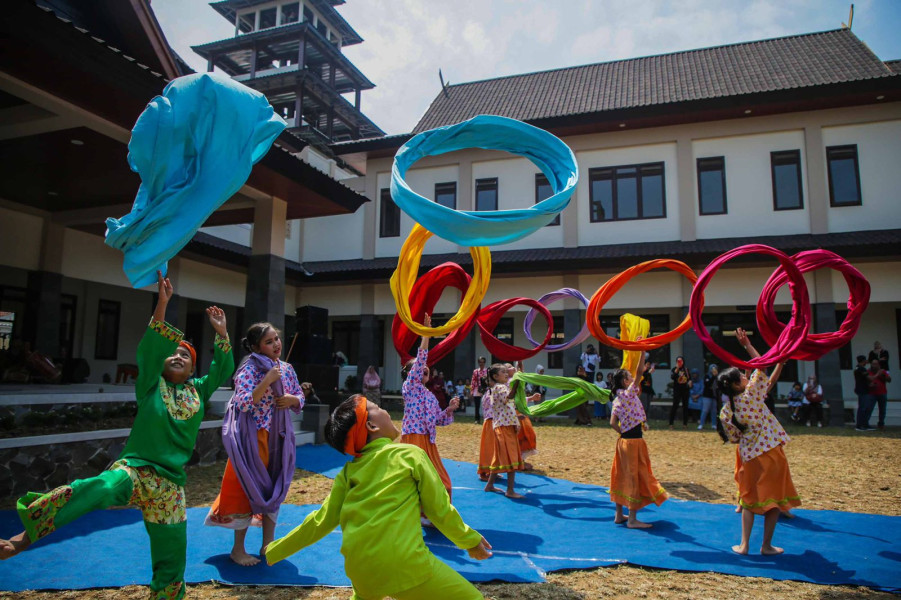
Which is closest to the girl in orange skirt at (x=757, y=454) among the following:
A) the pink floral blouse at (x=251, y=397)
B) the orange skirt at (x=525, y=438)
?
the pink floral blouse at (x=251, y=397)

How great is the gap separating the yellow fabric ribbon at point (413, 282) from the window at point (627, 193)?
46.4 feet

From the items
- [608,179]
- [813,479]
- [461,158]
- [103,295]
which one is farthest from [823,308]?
[103,295]

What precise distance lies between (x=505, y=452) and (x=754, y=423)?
10.4ft

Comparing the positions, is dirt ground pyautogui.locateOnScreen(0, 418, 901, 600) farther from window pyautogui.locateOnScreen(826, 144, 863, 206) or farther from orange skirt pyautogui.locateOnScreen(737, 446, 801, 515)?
window pyautogui.locateOnScreen(826, 144, 863, 206)

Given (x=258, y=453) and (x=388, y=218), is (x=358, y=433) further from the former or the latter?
(x=388, y=218)

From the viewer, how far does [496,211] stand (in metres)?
4.44

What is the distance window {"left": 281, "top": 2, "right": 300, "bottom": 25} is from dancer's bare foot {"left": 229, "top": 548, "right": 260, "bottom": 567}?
35.6 meters

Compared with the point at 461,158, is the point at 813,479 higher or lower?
lower

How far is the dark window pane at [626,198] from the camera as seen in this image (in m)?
19.2

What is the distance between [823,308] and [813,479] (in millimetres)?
9892

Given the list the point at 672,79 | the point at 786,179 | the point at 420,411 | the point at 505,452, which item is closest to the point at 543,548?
the point at 420,411

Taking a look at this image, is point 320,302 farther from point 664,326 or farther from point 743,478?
point 743,478

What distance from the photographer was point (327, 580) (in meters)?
4.42

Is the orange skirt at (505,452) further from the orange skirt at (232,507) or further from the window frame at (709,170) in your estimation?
the window frame at (709,170)
